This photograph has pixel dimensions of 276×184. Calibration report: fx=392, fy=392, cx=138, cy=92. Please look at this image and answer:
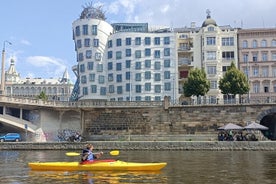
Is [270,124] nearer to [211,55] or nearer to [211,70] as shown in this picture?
[211,70]

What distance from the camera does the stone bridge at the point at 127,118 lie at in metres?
59.6

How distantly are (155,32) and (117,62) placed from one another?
10453mm

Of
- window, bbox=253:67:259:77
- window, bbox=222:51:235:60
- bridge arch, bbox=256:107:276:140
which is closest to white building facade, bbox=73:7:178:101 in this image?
window, bbox=222:51:235:60

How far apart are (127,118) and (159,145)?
542 inches

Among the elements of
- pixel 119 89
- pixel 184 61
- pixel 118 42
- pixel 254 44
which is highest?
pixel 118 42

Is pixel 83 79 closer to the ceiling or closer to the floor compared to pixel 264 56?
closer to the floor

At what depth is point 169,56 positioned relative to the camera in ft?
251

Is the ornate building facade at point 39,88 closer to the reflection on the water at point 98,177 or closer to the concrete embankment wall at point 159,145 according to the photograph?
the concrete embankment wall at point 159,145

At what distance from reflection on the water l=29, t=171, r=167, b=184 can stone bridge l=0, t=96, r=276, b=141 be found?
109ft

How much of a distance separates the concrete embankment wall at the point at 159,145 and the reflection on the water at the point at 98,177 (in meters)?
23.0

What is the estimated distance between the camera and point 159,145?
49.9 m

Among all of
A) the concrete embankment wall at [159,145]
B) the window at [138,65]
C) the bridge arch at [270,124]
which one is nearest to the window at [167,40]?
the window at [138,65]

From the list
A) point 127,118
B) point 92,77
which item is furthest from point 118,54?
point 127,118

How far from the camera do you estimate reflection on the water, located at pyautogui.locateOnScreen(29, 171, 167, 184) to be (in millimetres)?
22984
